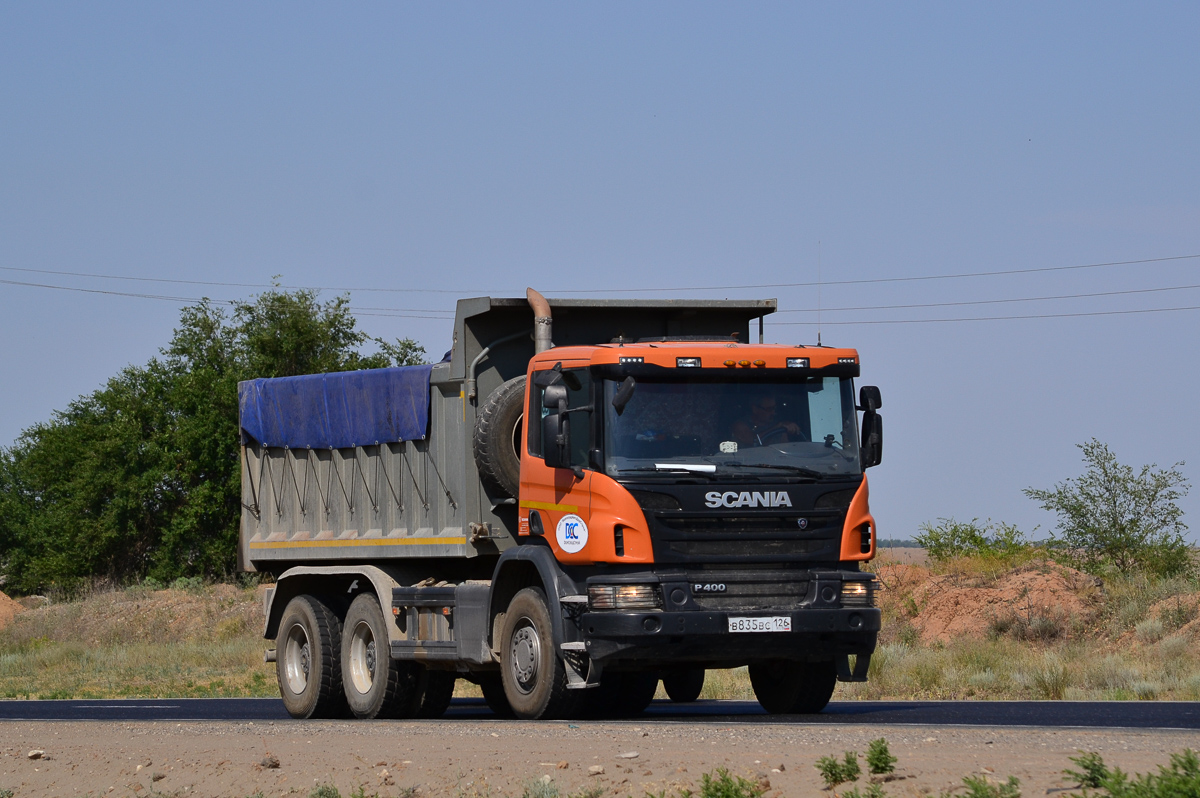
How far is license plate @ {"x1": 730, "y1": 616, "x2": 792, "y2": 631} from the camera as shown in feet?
39.0

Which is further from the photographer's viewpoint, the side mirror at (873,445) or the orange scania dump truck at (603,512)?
the side mirror at (873,445)

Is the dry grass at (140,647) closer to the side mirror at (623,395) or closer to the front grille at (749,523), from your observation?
the side mirror at (623,395)

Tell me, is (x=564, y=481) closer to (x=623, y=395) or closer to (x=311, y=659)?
(x=623, y=395)

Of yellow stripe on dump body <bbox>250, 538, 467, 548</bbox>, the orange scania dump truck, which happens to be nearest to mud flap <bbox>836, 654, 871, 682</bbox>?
the orange scania dump truck

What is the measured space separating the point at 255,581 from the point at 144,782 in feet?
113

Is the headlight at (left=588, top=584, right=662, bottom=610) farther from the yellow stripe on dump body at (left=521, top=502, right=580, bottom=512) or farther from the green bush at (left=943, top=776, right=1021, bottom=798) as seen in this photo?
the green bush at (left=943, top=776, right=1021, bottom=798)

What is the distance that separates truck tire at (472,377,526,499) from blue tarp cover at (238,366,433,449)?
1.13 metres

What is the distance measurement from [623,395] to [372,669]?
4990 mm

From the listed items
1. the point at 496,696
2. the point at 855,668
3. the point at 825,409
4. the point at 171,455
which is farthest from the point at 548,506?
the point at 171,455

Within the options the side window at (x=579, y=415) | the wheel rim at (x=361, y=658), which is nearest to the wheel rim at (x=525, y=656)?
the side window at (x=579, y=415)

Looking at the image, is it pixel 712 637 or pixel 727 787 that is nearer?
pixel 727 787

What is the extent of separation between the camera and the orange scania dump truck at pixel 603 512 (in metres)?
11.9

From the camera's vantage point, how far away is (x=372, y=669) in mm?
15414

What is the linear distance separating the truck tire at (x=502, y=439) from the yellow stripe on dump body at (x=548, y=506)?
430mm
